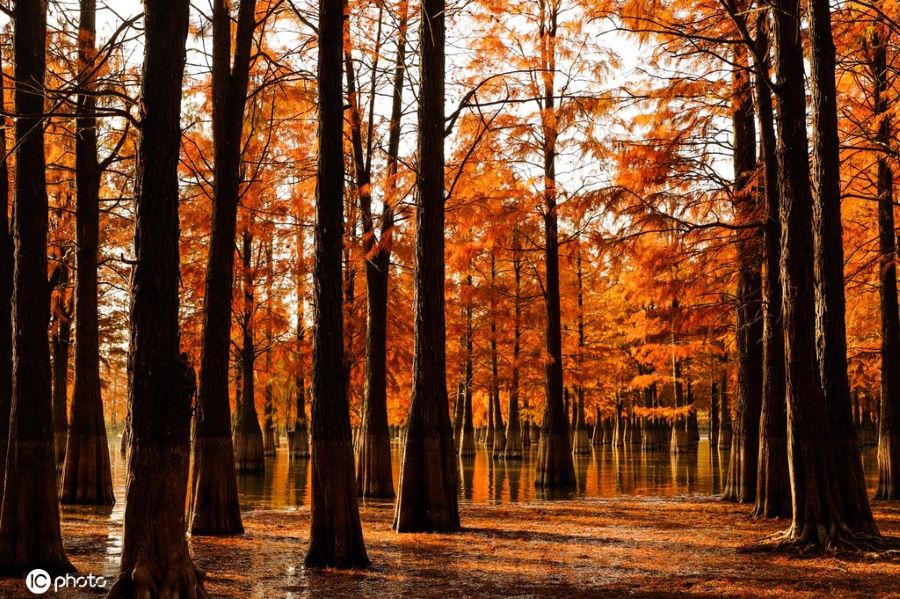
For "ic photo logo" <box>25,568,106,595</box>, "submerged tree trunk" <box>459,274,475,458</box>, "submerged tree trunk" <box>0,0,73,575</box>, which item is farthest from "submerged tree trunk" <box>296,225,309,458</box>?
"ic photo logo" <box>25,568,106,595</box>

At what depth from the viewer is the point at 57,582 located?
7945 millimetres

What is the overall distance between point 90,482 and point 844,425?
1321 cm

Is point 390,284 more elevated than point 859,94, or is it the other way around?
point 859,94

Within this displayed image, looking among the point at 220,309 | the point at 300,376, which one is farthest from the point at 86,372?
the point at 300,376

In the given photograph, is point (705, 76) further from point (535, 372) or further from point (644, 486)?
point (535, 372)

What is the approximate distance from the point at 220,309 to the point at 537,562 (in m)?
5.60

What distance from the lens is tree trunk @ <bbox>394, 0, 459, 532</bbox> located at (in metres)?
11.9

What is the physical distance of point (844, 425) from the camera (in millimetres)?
10422

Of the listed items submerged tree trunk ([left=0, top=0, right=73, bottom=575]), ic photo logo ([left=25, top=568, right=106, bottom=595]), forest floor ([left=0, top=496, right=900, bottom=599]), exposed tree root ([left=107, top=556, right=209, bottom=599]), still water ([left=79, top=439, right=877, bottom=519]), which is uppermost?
submerged tree trunk ([left=0, top=0, right=73, bottom=575])

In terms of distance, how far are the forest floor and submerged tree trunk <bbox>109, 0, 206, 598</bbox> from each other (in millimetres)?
1161

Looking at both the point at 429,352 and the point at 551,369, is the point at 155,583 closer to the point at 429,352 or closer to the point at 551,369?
the point at 429,352

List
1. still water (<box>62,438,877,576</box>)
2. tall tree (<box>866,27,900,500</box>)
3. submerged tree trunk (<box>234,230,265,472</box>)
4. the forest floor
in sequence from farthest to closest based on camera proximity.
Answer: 1. submerged tree trunk (<box>234,230,265,472</box>)
2. tall tree (<box>866,27,900,500</box>)
3. still water (<box>62,438,877,576</box>)
4. the forest floor

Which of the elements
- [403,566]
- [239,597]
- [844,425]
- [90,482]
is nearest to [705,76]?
[844,425]

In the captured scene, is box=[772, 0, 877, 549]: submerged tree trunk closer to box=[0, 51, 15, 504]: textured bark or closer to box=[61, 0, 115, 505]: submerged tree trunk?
box=[0, 51, 15, 504]: textured bark
